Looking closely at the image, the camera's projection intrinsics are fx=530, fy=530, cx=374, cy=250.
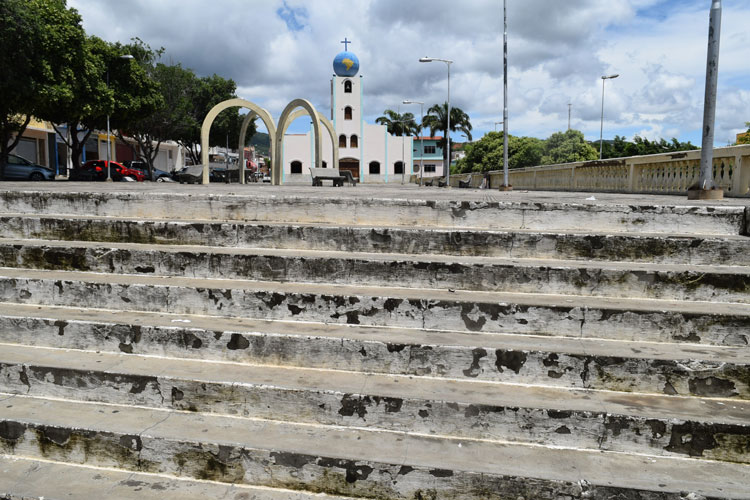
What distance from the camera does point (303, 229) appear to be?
4594 mm

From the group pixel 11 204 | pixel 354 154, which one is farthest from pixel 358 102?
pixel 11 204

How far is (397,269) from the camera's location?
4031 mm

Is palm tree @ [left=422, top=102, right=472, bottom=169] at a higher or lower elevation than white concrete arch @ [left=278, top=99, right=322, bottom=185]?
higher

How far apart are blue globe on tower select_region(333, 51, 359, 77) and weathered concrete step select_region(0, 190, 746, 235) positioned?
55884 millimetres

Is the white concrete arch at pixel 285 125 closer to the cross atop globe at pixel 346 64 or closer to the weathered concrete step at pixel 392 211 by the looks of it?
the weathered concrete step at pixel 392 211

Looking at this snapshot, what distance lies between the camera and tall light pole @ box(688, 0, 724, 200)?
635 centimetres

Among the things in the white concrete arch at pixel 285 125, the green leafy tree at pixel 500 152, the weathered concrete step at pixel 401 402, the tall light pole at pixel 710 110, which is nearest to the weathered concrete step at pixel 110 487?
the weathered concrete step at pixel 401 402

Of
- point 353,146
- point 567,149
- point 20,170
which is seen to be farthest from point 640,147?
point 20,170

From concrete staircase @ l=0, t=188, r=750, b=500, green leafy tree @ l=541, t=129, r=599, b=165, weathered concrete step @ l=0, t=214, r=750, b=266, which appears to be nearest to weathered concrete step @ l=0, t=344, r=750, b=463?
concrete staircase @ l=0, t=188, r=750, b=500

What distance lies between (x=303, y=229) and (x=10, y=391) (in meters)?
2.36

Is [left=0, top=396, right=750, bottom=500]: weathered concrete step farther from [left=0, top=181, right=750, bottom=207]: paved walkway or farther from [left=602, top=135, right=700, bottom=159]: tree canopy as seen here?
[left=602, top=135, right=700, bottom=159]: tree canopy

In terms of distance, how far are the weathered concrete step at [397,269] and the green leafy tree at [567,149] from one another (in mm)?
48038

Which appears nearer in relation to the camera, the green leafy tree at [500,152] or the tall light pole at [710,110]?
the tall light pole at [710,110]

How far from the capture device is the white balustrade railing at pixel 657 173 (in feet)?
27.9
